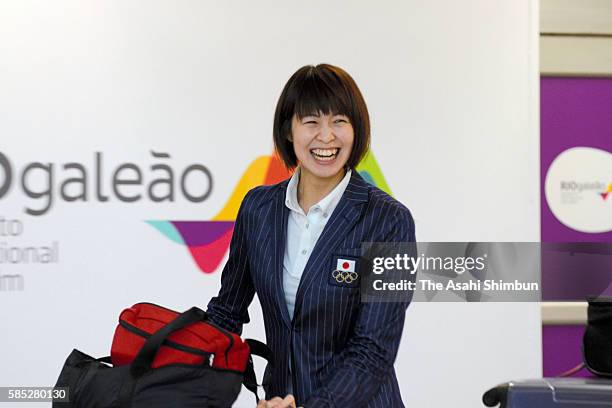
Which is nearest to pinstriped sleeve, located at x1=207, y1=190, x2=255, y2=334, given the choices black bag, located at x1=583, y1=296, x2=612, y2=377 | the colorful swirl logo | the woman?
the woman

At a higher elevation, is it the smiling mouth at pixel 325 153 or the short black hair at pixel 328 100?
the short black hair at pixel 328 100

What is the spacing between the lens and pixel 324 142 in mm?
2172

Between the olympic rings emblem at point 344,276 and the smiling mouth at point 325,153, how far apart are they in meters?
0.31

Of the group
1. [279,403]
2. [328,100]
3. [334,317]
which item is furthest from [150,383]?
[328,100]

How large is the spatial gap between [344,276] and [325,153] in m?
0.33

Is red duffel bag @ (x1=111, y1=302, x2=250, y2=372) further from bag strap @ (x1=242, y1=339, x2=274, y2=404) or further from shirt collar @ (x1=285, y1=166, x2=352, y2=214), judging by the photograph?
shirt collar @ (x1=285, y1=166, x2=352, y2=214)

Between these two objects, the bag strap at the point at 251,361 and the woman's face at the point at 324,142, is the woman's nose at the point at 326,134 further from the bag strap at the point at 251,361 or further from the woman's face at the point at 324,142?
the bag strap at the point at 251,361

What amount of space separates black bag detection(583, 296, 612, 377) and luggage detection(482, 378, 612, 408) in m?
0.28

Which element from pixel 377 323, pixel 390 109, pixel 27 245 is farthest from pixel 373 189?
pixel 27 245

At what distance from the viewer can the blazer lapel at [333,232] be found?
209 centimetres

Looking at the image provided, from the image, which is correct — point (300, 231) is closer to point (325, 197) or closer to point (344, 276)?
point (325, 197)

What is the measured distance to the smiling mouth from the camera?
7.20ft

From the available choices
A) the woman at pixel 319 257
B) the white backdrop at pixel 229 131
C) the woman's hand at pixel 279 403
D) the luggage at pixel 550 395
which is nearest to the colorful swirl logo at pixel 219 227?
the white backdrop at pixel 229 131

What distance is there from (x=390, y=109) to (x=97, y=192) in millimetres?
1458
